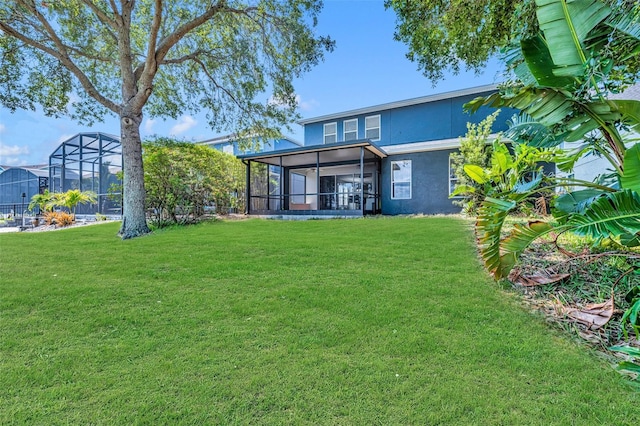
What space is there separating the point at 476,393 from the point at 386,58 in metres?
11.4

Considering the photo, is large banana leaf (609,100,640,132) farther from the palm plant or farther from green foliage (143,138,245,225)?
green foliage (143,138,245,225)

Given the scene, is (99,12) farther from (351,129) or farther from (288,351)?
(351,129)

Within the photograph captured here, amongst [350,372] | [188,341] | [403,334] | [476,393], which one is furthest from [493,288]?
[188,341]

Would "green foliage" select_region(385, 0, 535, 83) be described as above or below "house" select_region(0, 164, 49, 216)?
above

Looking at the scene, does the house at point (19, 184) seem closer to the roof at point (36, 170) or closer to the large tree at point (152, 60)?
the roof at point (36, 170)

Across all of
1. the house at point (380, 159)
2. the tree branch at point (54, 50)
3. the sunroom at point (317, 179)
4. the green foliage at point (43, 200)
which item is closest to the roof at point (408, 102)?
the house at point (380, 159)

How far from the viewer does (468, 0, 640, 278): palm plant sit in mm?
2430

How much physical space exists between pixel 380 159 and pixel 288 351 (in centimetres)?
1363

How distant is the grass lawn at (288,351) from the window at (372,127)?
12.7 meters

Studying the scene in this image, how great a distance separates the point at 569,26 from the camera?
296 centimetres

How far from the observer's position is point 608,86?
3.27 meters

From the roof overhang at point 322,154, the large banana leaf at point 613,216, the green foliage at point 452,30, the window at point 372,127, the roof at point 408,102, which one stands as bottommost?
the large banana leaf at point 613,216

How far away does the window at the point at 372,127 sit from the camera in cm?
1652

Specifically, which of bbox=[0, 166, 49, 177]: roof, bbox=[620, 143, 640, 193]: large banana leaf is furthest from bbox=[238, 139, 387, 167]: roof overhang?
bbox=[0, 166, 49, 177]: roof
